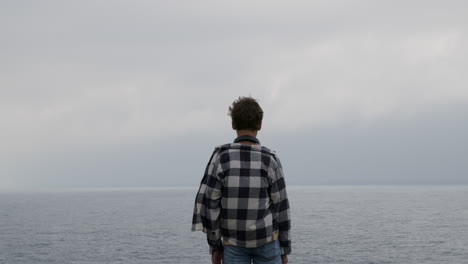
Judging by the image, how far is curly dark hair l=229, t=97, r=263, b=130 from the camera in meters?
5.22

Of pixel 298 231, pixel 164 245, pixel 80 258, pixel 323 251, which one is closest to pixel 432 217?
pixel 298 231

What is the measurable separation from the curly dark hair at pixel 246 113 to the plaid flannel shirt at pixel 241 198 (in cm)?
26

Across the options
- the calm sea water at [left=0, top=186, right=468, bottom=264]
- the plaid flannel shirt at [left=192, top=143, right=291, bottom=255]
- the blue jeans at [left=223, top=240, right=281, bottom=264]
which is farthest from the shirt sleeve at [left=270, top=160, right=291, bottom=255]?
the calm sea water at [left=0, top=186, right=468, bottom=264]

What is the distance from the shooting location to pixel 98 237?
8144 cm

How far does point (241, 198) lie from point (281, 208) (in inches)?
20.0

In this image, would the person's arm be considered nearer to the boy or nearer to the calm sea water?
the boy

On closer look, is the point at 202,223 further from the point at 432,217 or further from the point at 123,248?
the point at 432,217

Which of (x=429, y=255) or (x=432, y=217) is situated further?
(x=432, y=217)

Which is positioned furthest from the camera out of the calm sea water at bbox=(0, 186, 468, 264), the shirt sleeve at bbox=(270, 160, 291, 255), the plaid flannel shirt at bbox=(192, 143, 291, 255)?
the calm sea water at bbox=(0, 186, 468, 264)

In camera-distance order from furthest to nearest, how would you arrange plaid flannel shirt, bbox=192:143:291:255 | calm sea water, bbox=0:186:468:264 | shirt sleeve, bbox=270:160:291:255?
calm sea water, bbox=0:186:468:264, shirt sleeve, bbox=270:160:291:255, plaid flannel shirt, bbox=192:143:291:255

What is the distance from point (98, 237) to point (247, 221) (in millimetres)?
81757

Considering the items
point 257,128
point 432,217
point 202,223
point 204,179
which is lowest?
point 432,217

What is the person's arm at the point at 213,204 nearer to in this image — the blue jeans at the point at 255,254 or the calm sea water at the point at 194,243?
the blue jeans at the point at 255,254

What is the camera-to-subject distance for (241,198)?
5.06m
